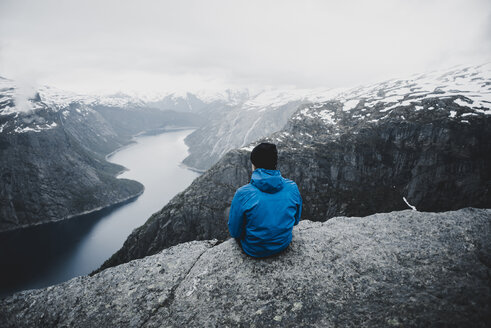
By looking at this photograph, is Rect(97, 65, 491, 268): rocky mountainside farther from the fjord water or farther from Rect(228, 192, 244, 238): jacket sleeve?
Rect(228, 192, 244, 238): jacket sleeve

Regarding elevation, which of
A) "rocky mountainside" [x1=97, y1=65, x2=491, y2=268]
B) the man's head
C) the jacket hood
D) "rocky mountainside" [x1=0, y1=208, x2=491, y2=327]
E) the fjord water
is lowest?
the fjord water

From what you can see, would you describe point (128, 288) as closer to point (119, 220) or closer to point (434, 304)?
point (434, 304)

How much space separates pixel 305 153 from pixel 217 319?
120630 millimetres

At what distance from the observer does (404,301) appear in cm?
467

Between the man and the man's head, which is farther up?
the man's head

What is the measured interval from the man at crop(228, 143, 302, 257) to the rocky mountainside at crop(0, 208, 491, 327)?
95cm

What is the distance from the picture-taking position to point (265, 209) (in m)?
5.33

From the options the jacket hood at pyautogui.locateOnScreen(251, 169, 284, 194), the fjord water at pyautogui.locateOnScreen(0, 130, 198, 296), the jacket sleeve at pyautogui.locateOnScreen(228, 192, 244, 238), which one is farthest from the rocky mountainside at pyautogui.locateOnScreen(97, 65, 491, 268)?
the jacket hood at pyautogui.locateOnScreen(251, 169, 284, 194)

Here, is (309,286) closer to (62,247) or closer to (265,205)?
(265,205)

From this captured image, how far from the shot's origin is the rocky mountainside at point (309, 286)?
4.57 metres

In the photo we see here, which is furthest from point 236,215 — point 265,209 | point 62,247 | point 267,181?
point 62,247

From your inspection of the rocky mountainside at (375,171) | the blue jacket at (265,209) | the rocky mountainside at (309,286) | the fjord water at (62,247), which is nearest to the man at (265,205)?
the blue jacket at (265,209)

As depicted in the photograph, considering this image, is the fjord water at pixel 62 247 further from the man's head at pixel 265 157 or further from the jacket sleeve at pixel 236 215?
the man's head at pixel 265 157

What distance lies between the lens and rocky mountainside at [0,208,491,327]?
4.57 meters
